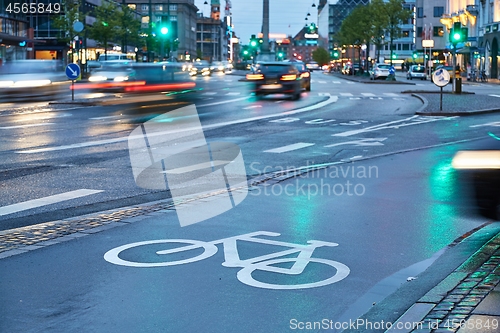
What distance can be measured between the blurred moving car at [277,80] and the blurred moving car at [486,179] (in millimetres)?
24712

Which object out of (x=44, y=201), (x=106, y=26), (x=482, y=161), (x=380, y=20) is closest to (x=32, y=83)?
(x=44, y=201)

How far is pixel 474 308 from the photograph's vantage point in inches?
216

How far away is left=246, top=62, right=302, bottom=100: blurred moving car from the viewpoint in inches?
1471

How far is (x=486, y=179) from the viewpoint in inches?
414

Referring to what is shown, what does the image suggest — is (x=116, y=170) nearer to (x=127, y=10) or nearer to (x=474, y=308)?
(x=474, y=308)

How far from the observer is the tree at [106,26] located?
8288 cm

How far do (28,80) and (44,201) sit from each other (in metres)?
29.1

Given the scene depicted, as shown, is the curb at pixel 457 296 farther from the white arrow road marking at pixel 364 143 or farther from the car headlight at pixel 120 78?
the car headlight at pixel 120 78

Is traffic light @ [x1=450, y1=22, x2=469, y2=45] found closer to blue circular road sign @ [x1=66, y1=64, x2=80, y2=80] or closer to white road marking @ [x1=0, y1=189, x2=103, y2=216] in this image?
blue circular road sign @ [x1=66, y1=64, x2=80, y2=80]

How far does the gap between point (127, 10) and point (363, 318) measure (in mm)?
93219

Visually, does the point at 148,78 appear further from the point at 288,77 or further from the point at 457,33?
the point at 457,33

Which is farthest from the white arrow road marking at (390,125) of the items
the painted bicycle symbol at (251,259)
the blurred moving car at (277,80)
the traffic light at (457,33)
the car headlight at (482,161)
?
the painted bicycle symbol at (251,259)

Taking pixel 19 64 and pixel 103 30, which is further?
pixel 103 30

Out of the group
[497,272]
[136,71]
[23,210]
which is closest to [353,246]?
[497,272]
